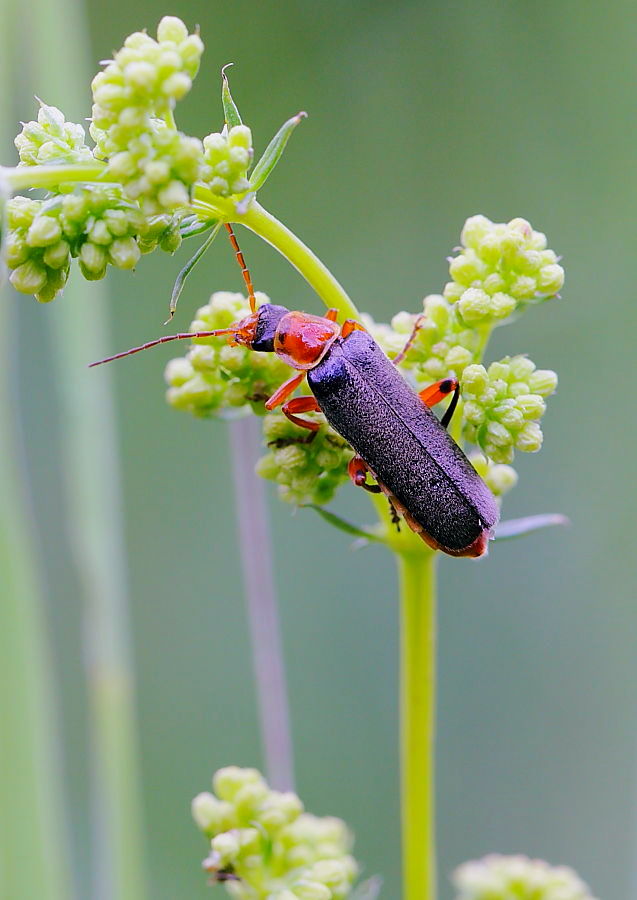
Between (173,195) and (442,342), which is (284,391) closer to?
(442,342)

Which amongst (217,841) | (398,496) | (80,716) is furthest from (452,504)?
(80,716)

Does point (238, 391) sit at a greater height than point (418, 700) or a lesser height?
greater

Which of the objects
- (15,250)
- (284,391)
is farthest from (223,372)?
(15,250)

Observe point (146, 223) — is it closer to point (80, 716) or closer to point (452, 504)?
point (452, 504)

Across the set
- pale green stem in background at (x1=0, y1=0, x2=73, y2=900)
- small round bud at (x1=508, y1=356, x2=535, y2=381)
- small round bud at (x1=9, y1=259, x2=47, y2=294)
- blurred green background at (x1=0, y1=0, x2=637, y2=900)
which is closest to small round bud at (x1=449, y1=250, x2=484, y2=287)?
small round bud at (x1=508, y1=356, x2=535, y2=381)

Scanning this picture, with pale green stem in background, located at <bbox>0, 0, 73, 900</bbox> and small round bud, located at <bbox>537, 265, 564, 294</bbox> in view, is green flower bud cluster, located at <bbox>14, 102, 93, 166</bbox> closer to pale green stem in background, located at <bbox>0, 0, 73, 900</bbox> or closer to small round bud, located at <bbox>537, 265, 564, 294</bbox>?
pale green stem in background, located at <bbox>0, 0, 73, 900</bbox>

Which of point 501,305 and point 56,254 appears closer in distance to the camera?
point 56,254

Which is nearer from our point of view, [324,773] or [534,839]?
[534,839]
